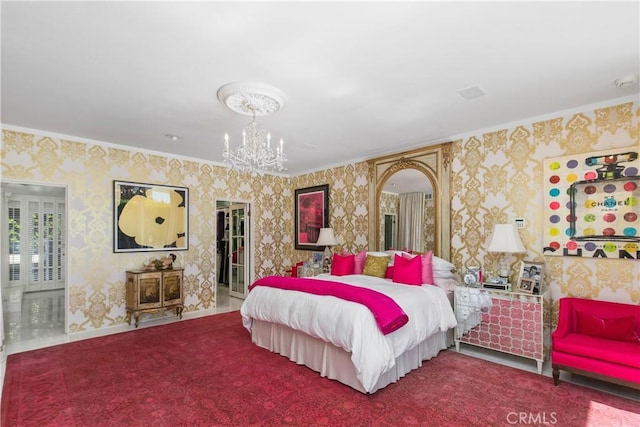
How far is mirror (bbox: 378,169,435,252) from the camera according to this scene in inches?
179

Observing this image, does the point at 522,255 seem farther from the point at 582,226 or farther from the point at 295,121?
the point at 295,121

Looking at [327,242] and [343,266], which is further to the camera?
[327,242]

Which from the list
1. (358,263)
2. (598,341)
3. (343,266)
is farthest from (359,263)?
(598,341)

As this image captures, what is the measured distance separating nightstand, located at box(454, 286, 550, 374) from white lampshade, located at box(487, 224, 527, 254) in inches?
17.9

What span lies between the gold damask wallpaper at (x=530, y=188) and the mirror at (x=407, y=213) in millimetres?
371

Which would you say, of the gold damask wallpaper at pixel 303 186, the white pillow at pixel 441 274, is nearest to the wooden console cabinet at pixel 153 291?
the gold damask wallpaper at pixel 303 186

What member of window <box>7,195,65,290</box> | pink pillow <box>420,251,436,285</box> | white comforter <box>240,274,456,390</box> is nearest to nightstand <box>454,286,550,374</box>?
white comforter <box>240,274,456,390</box>

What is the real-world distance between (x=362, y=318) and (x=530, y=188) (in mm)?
2490

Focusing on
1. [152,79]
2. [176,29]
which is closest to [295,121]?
[152,79]

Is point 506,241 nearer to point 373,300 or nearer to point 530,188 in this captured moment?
point 530,188

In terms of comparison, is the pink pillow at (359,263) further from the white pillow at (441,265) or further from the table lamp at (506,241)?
the table lamp at (506,241)

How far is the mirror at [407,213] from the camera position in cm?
455

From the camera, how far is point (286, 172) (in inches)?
267

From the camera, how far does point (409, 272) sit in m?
3.89
